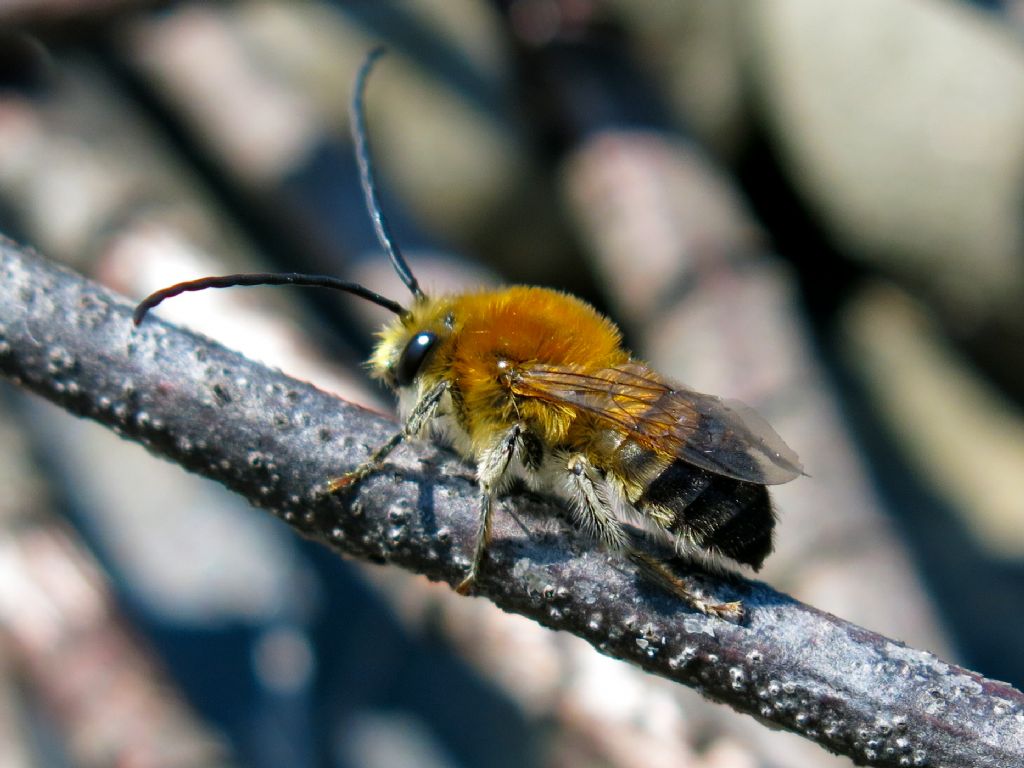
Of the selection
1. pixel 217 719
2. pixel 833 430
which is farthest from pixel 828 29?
pixel 217 719

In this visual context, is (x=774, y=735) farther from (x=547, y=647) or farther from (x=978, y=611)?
(x=978, y=611)

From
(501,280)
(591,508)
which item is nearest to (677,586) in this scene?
(591,508)

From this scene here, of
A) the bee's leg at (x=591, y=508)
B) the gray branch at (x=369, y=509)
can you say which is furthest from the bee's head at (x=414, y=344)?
the gray branch at (x=369, y=509)

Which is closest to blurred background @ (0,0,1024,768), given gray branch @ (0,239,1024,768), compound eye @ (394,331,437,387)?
compound eye @ (394,331,437,387)

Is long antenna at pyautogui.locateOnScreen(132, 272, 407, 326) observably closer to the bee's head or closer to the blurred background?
the bee's head

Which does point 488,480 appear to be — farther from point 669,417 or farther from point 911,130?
point 911,130

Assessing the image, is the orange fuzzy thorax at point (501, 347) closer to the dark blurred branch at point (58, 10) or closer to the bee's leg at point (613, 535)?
the bee's leg at point (613, 535)
